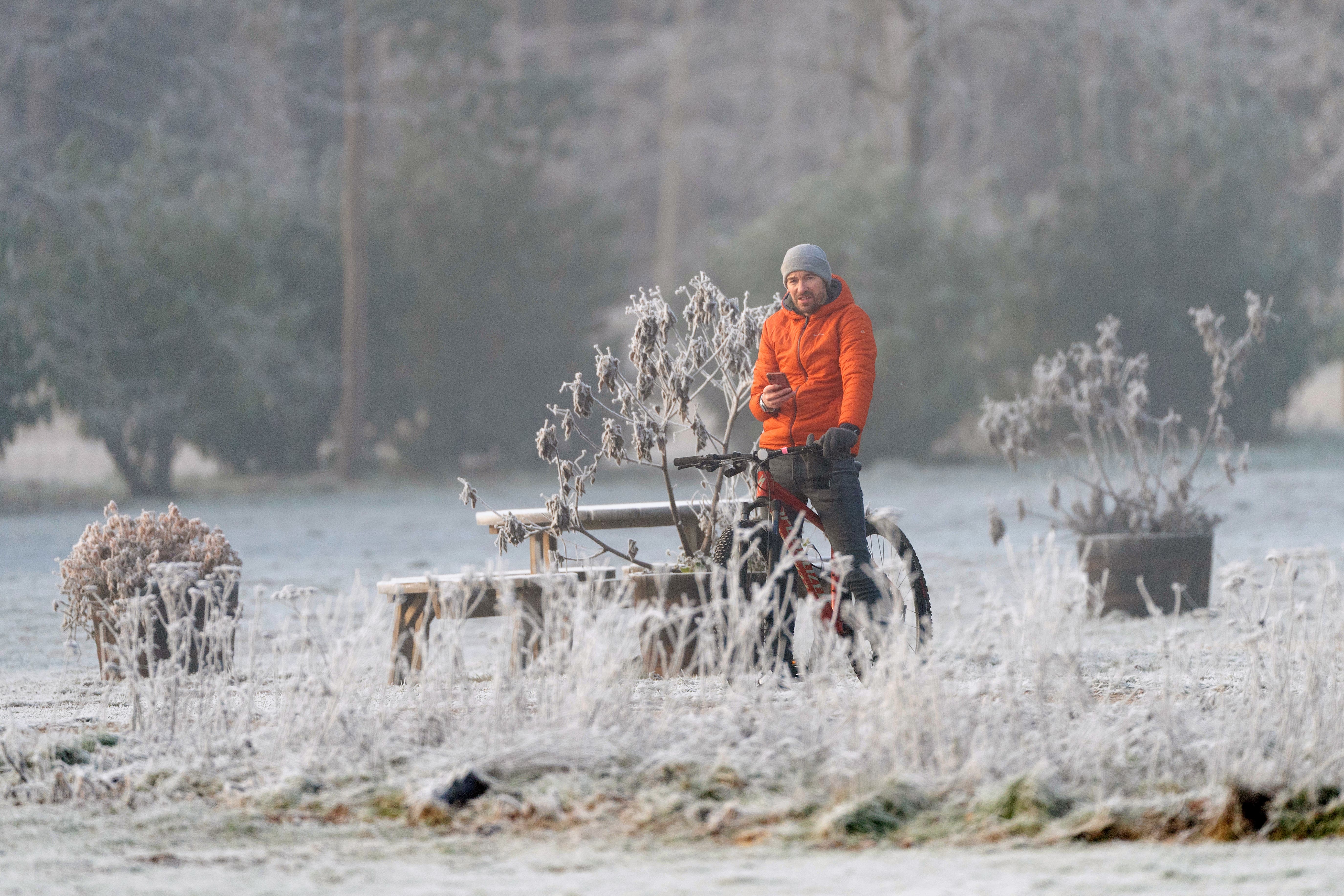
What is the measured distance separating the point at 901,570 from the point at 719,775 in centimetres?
160

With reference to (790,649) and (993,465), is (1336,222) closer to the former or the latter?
(993,465)

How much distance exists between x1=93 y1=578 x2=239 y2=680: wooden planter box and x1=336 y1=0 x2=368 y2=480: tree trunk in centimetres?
1483

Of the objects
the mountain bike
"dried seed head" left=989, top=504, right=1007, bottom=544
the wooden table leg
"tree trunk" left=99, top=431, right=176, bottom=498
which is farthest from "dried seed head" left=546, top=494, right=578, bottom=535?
"tree trunk" left=99, top=431, right=176, bottom=498

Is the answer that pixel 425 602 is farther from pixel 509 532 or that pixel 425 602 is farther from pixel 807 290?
pixel 807 290

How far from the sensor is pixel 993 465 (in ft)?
82.6

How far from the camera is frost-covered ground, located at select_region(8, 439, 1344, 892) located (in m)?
4.43

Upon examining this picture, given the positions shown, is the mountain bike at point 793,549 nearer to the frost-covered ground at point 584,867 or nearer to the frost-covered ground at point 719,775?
the frost-covered ground at point 719,775

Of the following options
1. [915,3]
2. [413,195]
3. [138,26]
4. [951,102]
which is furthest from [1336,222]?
[138,26]

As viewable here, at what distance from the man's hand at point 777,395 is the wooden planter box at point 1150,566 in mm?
3646

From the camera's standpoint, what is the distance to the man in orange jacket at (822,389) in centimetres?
653

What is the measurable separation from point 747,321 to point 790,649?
1631mm

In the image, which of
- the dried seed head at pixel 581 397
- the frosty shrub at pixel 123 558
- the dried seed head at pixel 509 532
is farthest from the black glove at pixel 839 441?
the frosty shrub at pixel 123 558

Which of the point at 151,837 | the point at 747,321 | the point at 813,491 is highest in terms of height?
the point at 747,321

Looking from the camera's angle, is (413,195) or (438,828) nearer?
(438,828)
